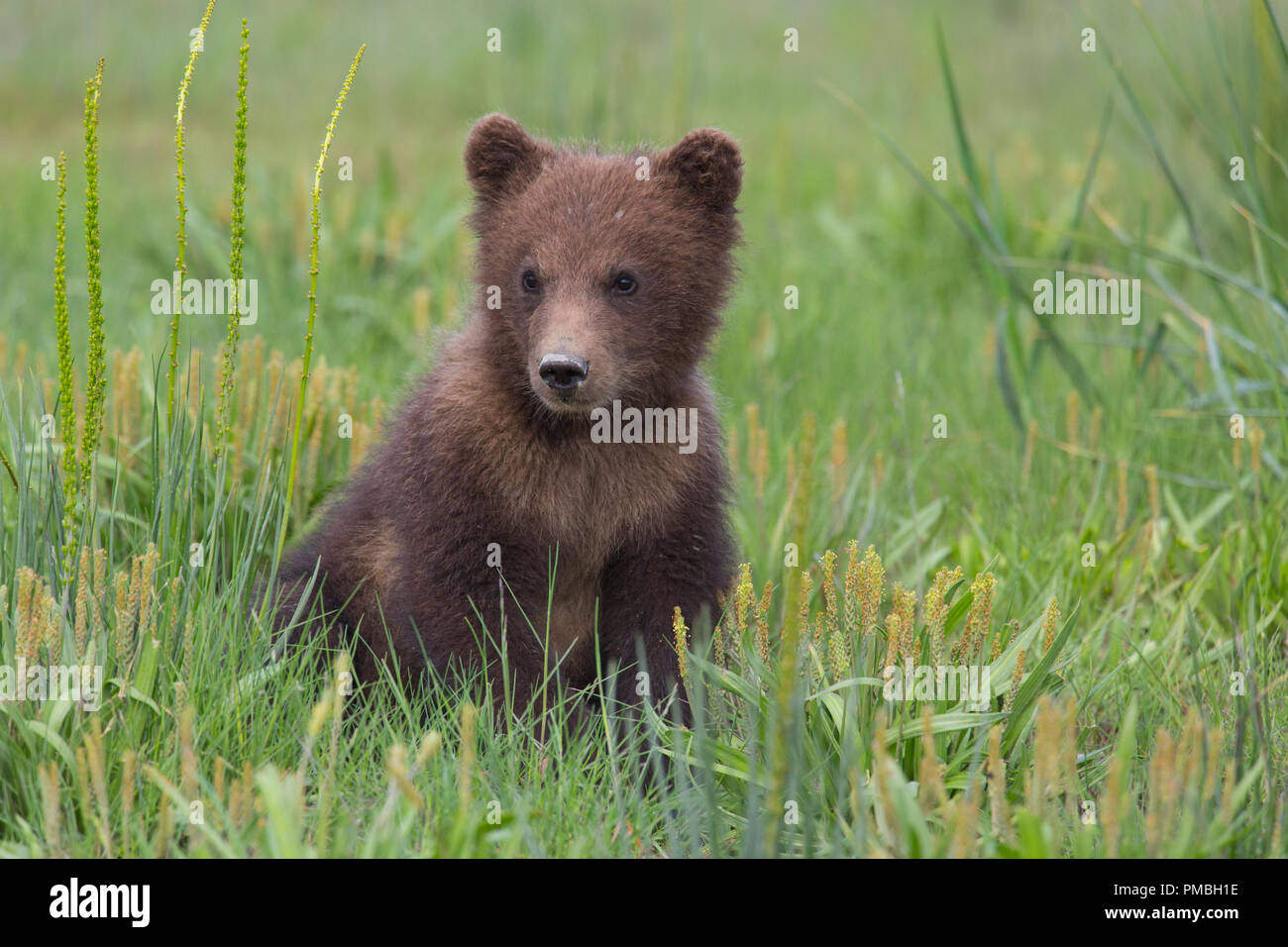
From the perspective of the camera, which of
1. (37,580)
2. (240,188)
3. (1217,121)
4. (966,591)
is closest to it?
(37,580)

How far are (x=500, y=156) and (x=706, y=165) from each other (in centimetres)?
67

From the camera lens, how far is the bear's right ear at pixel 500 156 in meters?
4.40

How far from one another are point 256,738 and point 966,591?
2082 mm

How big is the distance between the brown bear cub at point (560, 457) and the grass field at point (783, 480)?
25cm

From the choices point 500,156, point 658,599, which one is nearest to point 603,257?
point 500,156

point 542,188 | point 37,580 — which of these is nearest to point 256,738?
point 37,580

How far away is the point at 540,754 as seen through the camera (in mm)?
3689

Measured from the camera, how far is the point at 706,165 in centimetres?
436

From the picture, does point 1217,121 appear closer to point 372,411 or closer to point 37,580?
point 372,411
